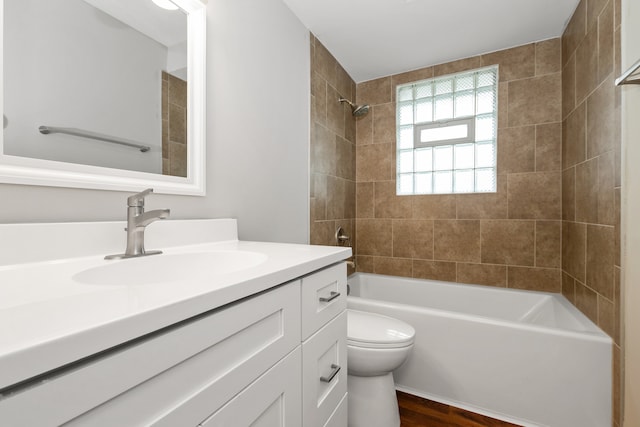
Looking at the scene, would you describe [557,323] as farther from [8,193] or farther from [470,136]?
[8,193]

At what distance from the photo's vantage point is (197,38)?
1.14 meters

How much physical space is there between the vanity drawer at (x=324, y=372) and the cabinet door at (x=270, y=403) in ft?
0.14

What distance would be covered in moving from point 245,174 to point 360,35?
1.38 meters

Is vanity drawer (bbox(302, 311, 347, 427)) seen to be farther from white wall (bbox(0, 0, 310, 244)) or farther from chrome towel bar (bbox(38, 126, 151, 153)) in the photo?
chrome towel bar (bbox(38, 126, 151, 153))

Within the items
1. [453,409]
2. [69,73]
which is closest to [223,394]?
[69,73]

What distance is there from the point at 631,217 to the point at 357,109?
1881 millimetres

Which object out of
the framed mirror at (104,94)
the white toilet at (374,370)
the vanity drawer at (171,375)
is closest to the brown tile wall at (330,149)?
the white toilet at (374,370)

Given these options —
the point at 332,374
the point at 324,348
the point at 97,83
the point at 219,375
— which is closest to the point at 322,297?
the point at 324,348

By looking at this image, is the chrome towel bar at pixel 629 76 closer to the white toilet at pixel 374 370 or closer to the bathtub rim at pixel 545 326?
the bathtub rim at pixel 545 326

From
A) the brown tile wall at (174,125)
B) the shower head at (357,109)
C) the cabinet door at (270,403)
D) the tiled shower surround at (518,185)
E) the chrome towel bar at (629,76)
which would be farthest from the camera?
the shower head at (357,109)

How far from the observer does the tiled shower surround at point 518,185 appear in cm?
136

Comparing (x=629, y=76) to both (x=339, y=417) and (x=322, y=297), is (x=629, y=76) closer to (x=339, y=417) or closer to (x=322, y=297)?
(x=322, y=297)

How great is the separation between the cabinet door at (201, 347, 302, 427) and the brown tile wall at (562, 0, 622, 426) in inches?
55.7

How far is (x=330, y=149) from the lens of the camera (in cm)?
221
